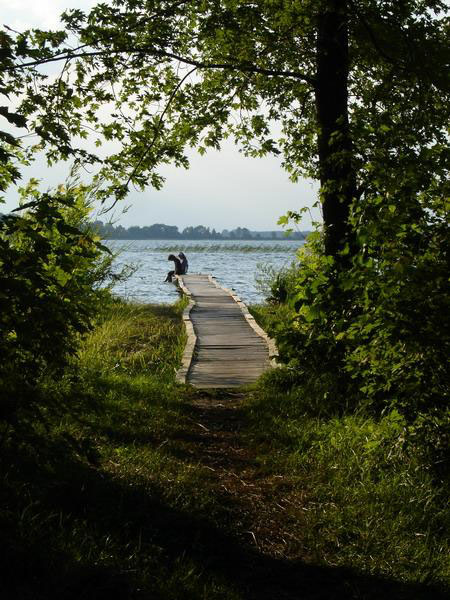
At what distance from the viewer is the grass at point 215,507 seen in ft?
11.6

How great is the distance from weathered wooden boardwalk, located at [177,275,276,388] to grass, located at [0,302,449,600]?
2.02m

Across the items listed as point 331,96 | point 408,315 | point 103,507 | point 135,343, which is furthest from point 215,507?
point 135,343

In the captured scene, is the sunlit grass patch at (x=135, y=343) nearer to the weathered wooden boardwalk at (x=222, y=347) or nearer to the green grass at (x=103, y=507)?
the weathered wooden boardwalk at (x=222, y=347)

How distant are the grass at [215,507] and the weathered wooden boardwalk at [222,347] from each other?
2022 millimetres

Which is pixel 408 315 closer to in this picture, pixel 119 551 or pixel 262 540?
pixel 262 540

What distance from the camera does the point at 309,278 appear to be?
675cm

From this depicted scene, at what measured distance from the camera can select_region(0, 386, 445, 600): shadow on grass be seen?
11.0ft

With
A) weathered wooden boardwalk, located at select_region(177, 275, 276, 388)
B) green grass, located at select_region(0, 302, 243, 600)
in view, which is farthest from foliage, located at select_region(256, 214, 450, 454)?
weathered wooden boardwalk, located at select_region(177, 275, 276, 388)

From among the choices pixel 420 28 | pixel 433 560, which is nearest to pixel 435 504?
pixel 433 560

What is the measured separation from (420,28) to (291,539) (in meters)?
6.99

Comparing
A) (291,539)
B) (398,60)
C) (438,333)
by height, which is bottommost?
(291,539)

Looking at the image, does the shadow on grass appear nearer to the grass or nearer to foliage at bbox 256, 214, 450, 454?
the grass

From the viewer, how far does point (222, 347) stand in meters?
11.4

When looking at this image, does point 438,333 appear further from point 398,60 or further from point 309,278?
point 398,60
